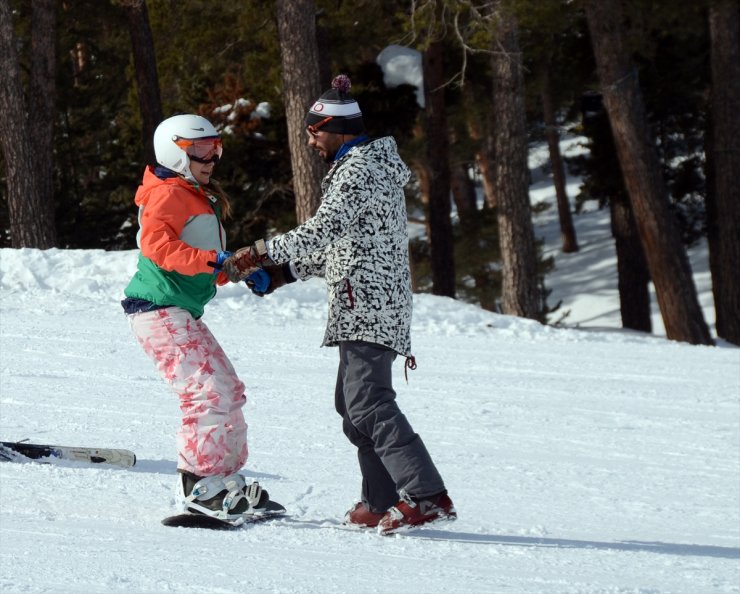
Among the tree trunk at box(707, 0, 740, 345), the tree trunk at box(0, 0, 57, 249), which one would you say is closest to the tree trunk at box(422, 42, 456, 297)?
the tree trunk at box(707, 0, 740, 345)

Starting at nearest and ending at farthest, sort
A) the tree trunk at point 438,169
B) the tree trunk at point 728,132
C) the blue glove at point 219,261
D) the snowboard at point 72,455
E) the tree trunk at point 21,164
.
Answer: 1. the blue glove at point 219,261
2. the snowboard at point 72,455
3. the tree trunk at point 21,164
4. the tree trunk at point 728,132
5. the tree trunk at point 438,169

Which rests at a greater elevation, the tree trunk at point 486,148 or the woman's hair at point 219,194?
the tree trunk at point 486,148

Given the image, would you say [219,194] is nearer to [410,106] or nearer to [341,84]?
[341,84]

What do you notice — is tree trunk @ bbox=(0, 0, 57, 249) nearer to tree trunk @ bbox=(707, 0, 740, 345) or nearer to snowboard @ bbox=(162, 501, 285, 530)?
tree trunk @ bbox=(707, 0, 740, 345)

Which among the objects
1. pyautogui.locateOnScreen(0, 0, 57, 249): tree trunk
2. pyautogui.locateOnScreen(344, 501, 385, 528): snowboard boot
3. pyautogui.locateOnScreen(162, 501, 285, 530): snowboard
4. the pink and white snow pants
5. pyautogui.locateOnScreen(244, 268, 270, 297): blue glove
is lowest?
pyautogui.locateOnScreen(344, 501, 385, 528): snowboard boot

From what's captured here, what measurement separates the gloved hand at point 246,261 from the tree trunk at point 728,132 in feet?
43.9

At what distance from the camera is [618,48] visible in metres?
15.0

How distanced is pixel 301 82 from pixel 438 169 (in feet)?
21.2

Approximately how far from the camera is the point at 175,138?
4.62 m

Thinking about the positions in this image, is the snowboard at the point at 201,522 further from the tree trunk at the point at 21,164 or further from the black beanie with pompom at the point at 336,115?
the tree trunk at the point at 21,164

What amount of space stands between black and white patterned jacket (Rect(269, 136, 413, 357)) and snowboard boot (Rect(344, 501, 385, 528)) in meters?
0.67

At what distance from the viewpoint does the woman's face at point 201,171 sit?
4648 millimetres

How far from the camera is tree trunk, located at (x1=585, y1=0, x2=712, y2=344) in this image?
1503 cm

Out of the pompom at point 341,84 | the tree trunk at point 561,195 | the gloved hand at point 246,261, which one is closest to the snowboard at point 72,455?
the gloved hand at point 246,261
